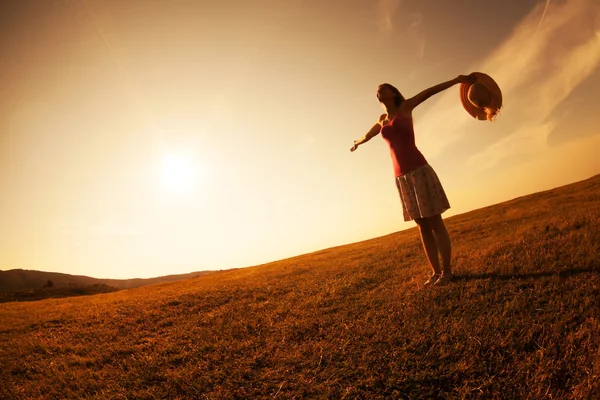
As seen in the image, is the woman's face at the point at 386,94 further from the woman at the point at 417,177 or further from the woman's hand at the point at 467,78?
the woman's hand at the point at 467,78

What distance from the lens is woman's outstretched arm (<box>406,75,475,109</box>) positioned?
7.16m

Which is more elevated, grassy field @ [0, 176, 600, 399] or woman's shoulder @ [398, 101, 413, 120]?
woman's shoulder @ [398, 101, 413, 120]

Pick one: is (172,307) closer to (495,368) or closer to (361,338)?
(361,338)

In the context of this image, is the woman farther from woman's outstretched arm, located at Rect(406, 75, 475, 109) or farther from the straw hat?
the straw hat

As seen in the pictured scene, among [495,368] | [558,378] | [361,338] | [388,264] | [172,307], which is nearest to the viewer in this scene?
[558,378]

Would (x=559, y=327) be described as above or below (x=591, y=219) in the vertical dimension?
below

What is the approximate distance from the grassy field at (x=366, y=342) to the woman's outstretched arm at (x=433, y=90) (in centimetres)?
443

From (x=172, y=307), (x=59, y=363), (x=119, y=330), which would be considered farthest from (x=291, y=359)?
(x=172, y=307)

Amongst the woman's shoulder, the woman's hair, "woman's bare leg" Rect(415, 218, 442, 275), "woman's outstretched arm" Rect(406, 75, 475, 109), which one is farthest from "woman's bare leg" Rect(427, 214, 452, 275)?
the woman's hair

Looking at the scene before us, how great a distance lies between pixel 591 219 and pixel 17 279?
147 m

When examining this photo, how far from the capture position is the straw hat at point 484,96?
7680mm

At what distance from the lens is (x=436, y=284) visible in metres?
7.02

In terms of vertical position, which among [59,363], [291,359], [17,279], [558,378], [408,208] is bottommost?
[558,378]

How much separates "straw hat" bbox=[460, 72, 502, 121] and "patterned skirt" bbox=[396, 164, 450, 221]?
247 centimetres
